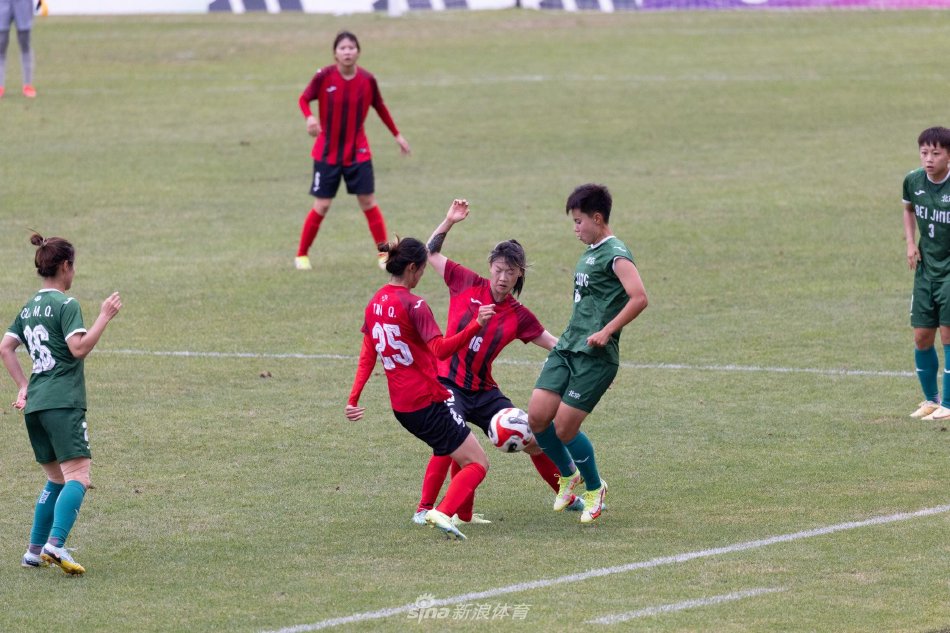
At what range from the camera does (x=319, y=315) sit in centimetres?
1496

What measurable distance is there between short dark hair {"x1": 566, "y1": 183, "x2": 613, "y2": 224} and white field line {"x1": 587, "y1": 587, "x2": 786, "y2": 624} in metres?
2.52

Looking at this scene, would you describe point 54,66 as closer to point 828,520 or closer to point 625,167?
point 625,167

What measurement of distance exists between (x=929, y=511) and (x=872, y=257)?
899 centimetres

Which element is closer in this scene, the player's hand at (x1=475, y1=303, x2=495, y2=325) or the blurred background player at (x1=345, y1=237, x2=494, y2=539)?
the player's hand at (x1=475, y1=303, x2=495, y2=325)

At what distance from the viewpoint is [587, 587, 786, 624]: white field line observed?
6.88 m

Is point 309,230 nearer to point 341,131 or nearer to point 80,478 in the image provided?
point 341,131

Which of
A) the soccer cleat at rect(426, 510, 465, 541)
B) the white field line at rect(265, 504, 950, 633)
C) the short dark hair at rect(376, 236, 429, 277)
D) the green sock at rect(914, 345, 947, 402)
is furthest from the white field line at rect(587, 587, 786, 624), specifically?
the green sock at rect(914, 345, 947, 402)

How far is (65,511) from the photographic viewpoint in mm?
7703

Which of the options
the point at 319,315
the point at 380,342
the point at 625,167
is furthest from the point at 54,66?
the point at 380,342

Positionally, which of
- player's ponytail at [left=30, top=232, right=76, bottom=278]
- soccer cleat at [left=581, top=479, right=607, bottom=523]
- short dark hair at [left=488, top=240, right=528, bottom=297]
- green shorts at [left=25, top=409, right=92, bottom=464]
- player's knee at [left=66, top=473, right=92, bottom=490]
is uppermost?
player's ponytail at [left=30, top=232, right=76, bottom=278]

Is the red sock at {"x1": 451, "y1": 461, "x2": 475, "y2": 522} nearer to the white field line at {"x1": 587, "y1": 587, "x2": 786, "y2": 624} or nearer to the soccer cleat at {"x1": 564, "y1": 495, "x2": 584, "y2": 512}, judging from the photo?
the soccer cleat at {"x1": 564, "y1": 495, "x2": 584, "y2": 512}

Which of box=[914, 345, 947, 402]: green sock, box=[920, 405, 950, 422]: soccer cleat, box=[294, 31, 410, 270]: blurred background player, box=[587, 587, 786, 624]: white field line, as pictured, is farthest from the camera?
box=[294, 31, 410, 270]: blurred background player

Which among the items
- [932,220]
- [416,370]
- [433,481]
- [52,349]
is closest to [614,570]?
[433,481]

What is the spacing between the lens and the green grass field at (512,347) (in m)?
7.53
